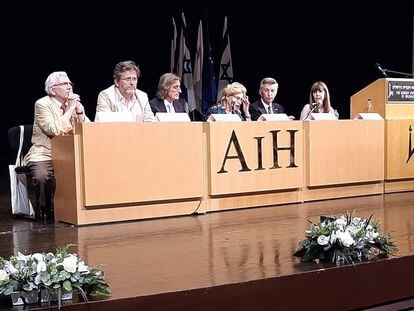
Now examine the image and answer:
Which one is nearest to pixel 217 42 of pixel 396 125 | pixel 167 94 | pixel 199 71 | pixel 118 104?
pixel 199 71

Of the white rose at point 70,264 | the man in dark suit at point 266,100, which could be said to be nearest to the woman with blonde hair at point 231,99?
the man in dark suit at point 266,100

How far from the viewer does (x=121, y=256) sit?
104 inches

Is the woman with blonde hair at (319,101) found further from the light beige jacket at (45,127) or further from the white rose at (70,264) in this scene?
the white rose at (70,264)

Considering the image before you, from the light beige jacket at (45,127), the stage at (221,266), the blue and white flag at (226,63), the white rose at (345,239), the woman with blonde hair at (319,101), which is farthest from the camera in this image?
the blue and white flag at (226,63)

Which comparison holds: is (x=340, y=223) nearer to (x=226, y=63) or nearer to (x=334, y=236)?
(x=334, y=236)

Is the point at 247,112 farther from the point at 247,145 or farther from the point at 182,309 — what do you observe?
the point at 182,309

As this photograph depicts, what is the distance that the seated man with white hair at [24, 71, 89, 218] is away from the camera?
373cm

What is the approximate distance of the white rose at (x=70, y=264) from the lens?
1.84 meters

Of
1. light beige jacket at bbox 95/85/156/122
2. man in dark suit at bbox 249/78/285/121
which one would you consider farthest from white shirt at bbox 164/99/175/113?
man in dark suit at bbox 249/78/285/121

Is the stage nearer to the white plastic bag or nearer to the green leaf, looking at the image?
the green leaf

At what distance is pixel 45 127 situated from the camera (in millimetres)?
3734

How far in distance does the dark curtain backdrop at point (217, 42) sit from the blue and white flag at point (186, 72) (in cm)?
100

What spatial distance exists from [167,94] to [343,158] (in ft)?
4.37

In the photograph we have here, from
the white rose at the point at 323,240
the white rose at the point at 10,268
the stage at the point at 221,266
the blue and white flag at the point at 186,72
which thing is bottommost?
the stage at the point at 221,266
